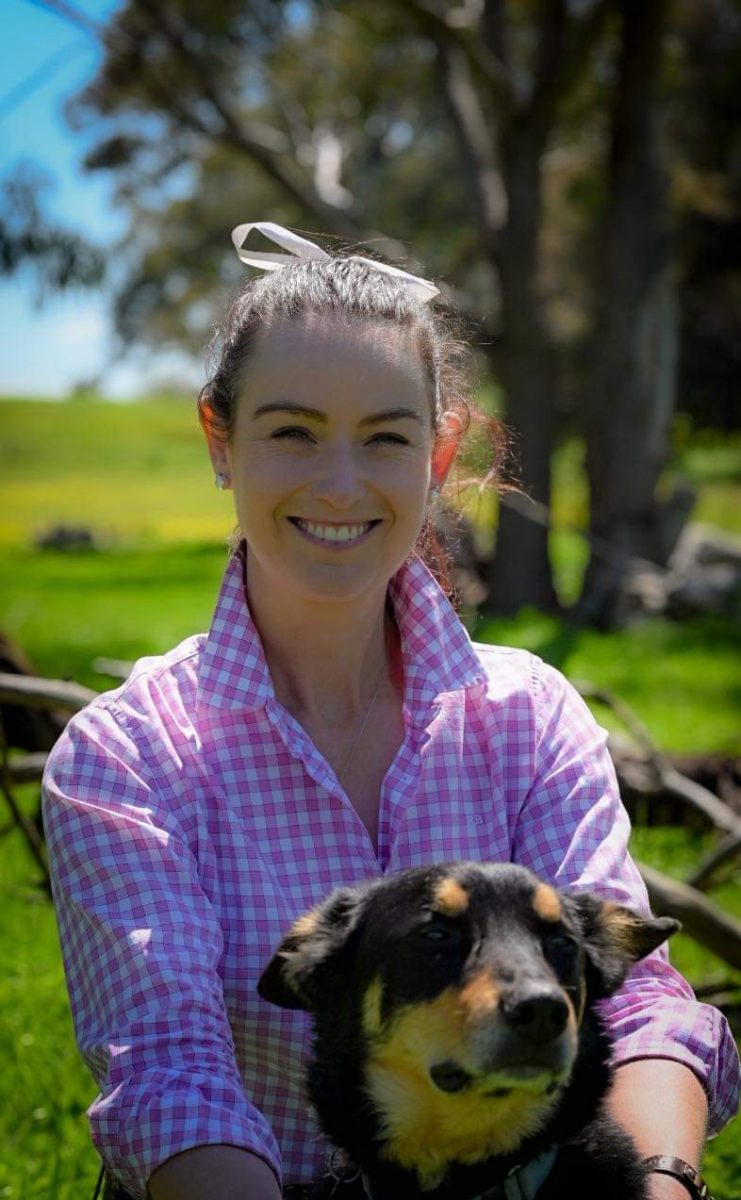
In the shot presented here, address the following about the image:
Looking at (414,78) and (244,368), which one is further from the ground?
(414,78)

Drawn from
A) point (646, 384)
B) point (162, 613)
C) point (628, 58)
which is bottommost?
point (162, 613)

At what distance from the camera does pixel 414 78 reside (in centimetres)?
2202

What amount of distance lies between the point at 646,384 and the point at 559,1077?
11606mm

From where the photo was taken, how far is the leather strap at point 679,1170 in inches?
80.4

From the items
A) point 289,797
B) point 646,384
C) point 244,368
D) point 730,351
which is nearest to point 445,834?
point 289,797

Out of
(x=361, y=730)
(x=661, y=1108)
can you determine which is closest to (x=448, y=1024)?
(x=661, y=1108)

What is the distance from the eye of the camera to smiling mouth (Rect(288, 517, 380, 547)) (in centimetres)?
240

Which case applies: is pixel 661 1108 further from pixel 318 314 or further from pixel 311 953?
pixel 318 314

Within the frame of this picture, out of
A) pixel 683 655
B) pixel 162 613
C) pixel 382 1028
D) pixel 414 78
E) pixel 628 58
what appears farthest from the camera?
pixel 414 78

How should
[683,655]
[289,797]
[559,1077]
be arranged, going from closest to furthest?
1. [559,1077]
2. [289,797]
3. [683,655]

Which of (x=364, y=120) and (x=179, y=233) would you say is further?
(x=179, y=233)

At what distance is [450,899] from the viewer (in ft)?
6.53

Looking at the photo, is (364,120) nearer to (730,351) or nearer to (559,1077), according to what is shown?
(730,351)

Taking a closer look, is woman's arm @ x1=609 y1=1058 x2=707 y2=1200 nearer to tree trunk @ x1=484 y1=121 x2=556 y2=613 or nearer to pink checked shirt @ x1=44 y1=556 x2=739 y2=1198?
pink checked shirt @ x1=44 y1=556 x2=739 y2=1198
